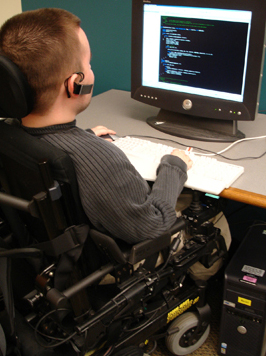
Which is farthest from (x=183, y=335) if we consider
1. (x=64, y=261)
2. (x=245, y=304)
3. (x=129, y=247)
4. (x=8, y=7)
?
(x=8, y=7)

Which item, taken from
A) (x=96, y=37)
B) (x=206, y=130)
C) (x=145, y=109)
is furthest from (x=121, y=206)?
(x=96, y=37)

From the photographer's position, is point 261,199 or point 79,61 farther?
point 261,199

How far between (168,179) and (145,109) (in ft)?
2.49

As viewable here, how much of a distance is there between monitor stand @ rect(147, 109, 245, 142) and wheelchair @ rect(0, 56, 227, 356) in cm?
29

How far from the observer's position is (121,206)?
87 centimetres

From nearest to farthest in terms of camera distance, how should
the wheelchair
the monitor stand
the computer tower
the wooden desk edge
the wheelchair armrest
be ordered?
the wheelchair, the wheelchair armrest, the wooden desk edge, the computer tower, the monitor stand

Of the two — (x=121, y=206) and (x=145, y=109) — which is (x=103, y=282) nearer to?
(x=121, y=206)

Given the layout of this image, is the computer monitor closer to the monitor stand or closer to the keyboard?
the monitor stand

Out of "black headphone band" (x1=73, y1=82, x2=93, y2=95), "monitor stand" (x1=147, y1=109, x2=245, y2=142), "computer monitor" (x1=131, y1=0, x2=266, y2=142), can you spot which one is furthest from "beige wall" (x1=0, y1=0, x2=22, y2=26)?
"black headphone band" (x1=73, y1=82, x2=93, y2=95)

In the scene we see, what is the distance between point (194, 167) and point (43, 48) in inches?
23.5

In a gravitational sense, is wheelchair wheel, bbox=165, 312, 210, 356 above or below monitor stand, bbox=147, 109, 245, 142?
below

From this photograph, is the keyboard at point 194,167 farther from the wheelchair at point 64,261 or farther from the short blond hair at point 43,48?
the short blond hair at point 43,48

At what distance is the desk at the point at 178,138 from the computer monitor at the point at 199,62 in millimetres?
61

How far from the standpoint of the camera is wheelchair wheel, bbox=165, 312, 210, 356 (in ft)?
4.38
